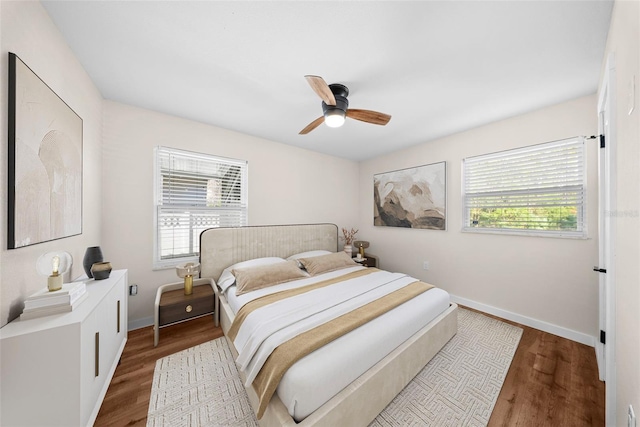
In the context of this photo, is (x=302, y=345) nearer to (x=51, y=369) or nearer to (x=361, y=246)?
(x=51, y=369)

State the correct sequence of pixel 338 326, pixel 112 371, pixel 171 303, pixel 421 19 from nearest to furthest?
1. pixel 421 19
2. pixel 338 326
3. pixel 112 371
4. pixel 171 303

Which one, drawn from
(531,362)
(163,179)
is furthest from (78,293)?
(531,362)

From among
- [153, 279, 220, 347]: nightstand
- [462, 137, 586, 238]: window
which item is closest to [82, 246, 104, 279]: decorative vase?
[153, 279, 220, 347]: nightstand

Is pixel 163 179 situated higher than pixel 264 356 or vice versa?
pixel 163 179

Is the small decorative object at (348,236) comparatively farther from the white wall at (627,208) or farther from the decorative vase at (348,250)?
the white wall at (627,208)

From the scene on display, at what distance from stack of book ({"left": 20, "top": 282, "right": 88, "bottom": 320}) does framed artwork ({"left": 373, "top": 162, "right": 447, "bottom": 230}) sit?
12.7ft

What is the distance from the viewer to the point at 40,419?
40.6 inches

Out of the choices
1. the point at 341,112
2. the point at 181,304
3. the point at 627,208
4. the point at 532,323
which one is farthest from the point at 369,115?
the point at 532,323

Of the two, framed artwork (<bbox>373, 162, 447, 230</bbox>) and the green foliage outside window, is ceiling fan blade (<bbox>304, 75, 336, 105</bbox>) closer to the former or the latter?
framed artwork (<bbox>373, 162, 447, 230</bbox>)

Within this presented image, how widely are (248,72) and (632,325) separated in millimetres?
2740

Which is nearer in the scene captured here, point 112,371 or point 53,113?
point 53,113

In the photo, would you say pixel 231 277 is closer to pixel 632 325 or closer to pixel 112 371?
pixel 112 371

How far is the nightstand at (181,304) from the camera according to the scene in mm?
2180

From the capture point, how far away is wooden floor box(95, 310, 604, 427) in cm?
145
